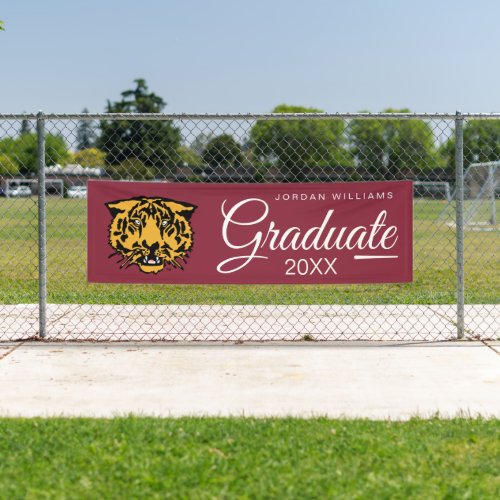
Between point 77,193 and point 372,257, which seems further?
point 77,193

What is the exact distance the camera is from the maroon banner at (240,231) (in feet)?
23.4

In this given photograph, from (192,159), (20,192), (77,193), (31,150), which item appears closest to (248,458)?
(77,193)

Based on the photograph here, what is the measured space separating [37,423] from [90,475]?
92 centimetres

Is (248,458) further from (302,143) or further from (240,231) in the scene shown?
(302,143)

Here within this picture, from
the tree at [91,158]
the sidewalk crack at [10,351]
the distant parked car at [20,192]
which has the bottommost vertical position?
the sidewalk crack at [10,351]

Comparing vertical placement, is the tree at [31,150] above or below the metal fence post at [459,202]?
above

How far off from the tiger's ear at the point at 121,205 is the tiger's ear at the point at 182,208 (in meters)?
0.28

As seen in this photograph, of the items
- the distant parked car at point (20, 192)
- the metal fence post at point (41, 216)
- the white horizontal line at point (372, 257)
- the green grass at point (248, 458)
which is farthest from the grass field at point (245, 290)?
the distant parked car at point (20, 192)

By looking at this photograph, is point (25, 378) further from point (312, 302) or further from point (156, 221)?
point (312, 302)

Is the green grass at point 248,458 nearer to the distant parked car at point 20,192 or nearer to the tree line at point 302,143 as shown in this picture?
the distant parked car at point 20,192

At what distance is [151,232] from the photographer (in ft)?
23.4

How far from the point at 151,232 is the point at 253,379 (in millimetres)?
1905

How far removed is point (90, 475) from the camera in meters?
3.82

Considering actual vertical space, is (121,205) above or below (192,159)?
below
